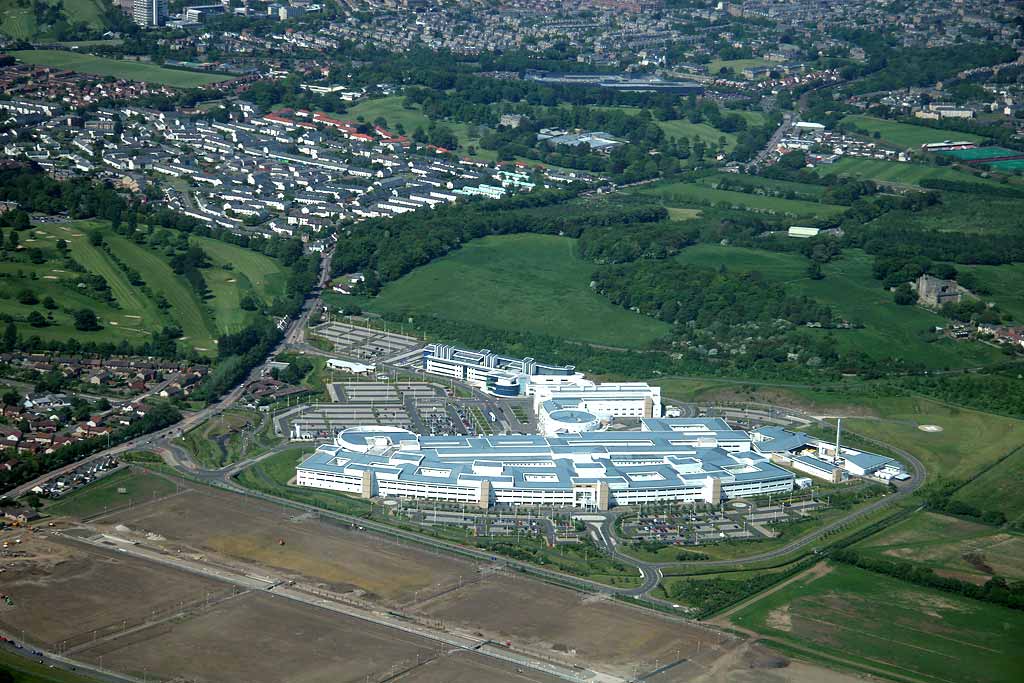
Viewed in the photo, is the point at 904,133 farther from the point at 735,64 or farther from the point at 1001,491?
the point at 1001,491

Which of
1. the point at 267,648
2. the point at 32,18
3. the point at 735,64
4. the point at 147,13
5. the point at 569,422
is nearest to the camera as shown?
the point at 267,648

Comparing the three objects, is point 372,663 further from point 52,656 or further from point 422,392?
point 422,392

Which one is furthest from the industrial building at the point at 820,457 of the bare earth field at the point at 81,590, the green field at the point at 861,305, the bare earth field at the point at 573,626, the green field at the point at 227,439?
the bare earth field at the point at 81,590

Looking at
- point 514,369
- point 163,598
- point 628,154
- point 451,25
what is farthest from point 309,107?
point 163,598

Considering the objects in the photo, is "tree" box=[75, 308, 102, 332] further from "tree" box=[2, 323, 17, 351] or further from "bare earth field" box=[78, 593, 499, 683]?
"bare earth field" box=[78, 593, 499, 683]

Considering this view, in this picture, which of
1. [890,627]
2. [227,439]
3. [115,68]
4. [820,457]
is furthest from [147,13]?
[890,627]

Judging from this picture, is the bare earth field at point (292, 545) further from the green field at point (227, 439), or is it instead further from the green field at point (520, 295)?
the green field at point (520, 295)
